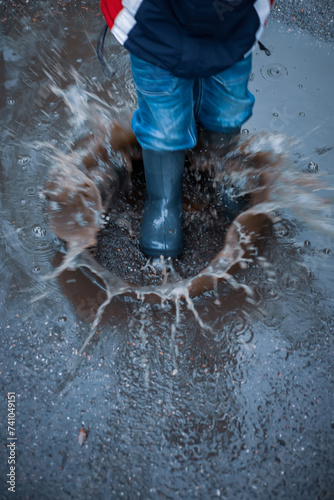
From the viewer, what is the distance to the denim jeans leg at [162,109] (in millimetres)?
1233

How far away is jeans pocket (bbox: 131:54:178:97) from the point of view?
1.22 meters

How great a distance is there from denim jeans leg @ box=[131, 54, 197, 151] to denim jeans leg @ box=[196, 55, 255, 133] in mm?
181

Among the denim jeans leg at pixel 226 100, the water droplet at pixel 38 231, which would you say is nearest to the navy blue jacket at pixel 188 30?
the denim jeans leg at pixel 226 100

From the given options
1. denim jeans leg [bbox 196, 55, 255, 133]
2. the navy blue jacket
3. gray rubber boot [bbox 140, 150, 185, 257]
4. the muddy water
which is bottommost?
the muddy water

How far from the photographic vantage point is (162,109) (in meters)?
1.28

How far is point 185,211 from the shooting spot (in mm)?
1844

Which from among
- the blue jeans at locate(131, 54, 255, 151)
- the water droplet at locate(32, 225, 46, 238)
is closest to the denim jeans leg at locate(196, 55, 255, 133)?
the blue jeans at locate(131, 54, 255, 151)

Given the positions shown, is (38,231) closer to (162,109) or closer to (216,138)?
(162,109)

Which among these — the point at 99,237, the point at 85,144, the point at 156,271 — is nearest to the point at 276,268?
the point at 156,271

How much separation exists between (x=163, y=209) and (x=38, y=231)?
49 centimetres

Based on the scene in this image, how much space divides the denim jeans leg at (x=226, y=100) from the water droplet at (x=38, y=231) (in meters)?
0.77

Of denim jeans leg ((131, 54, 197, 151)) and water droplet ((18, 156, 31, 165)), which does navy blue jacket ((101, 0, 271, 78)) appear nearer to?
denim jeans leg ((131, 54, 197, 151))

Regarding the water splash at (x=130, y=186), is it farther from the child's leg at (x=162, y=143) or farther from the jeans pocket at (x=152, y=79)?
the jeans pocket at (x=152, y=79)

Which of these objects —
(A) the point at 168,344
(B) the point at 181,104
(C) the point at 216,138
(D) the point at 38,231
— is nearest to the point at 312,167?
(C) the point at 216,138
